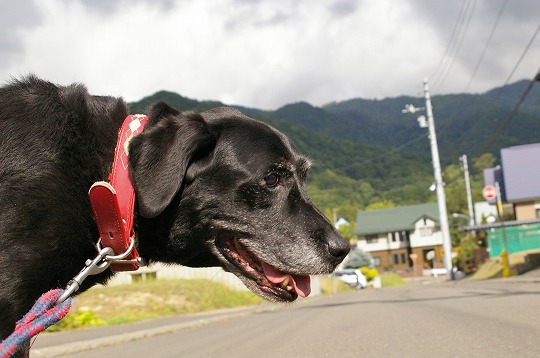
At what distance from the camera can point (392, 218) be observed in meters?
101

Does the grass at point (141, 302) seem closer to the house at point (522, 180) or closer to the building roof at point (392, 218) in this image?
the house at point (522, 180)

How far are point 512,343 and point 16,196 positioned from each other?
4560 mm

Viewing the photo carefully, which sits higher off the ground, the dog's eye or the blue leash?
the dog's eye

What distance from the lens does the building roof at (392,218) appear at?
98312 millimetres

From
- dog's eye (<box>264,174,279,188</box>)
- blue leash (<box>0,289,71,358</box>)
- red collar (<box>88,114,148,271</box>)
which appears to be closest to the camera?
blue leash (<box>0,289,71,358</box>)

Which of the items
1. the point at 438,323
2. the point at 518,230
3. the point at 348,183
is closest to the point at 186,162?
the point at 438,323

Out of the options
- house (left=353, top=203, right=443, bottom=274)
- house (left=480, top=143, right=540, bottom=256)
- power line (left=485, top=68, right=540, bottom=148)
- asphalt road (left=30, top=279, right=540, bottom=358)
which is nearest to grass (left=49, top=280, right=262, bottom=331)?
asphalt road (left=30, top=279, right=540, bottom=358)

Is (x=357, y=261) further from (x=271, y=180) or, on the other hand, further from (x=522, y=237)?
(x=271, y=180)

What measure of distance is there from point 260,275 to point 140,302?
45.8 ft

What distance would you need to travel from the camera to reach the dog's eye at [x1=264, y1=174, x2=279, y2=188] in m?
3.60

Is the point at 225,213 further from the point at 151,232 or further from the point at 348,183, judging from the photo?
the point at 348,183

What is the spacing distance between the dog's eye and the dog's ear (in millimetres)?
419

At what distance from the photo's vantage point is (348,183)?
127 metres

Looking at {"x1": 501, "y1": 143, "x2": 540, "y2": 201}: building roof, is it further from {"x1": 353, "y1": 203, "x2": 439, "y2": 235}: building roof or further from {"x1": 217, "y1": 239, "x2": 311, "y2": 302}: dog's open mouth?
{"x1": 217, "y1": 239, "x2": 311, "y2": 302}: dog's open mouth
